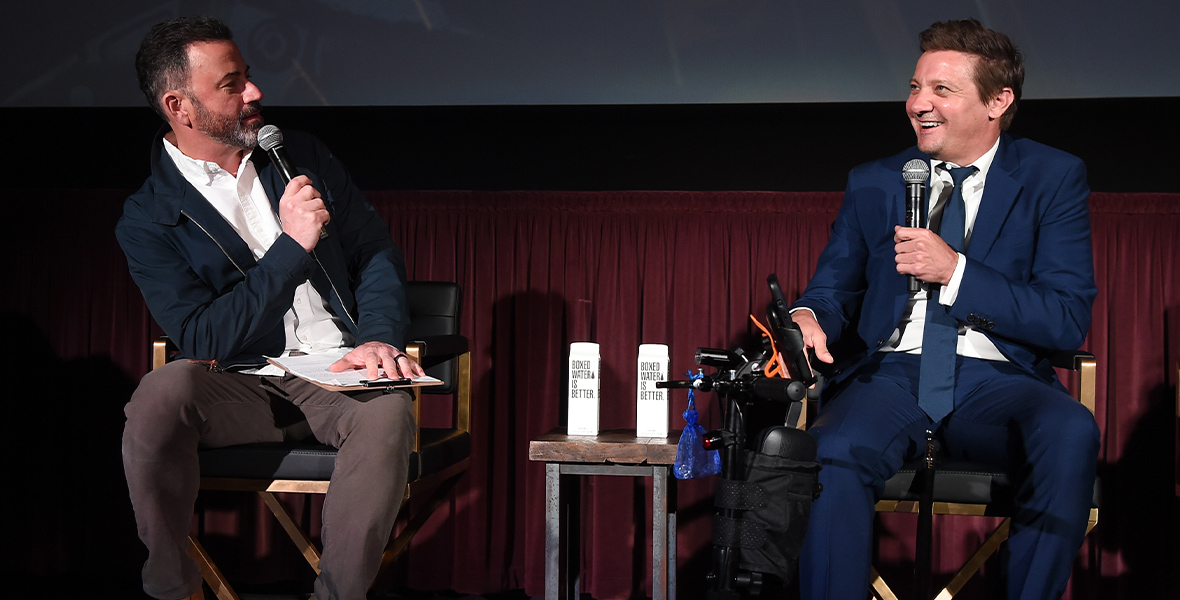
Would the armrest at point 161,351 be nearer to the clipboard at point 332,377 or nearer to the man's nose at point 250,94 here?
the clipboard at point 332,377

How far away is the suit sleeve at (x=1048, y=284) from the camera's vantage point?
74.2 inches

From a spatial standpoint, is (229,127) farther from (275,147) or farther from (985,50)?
(985,50)

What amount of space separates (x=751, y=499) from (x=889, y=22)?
2.19 meters

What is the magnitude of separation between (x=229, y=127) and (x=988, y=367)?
1.95 meters

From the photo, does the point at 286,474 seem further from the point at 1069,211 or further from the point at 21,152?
the point at 21,152

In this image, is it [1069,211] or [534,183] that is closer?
[1069,211]

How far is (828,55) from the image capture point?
303 centimetres

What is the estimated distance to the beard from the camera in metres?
2.24

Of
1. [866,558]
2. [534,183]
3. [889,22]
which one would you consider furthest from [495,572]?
[889,22]

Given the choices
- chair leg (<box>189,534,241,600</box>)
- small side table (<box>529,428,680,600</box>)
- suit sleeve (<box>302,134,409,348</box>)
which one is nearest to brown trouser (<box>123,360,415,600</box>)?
chair leg (<box>189,534,241,600</box>)

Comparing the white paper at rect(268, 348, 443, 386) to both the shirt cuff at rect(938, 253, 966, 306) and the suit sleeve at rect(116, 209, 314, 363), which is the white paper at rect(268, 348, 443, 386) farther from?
the shirt cuff at rect(938, 253, 966, 306)

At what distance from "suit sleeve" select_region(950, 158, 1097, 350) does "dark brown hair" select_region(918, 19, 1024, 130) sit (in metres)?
0.25

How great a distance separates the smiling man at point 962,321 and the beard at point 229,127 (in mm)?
1460

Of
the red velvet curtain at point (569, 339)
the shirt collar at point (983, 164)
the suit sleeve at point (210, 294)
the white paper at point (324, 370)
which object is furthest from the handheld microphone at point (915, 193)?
the suit sleeve at point (210, 294)
